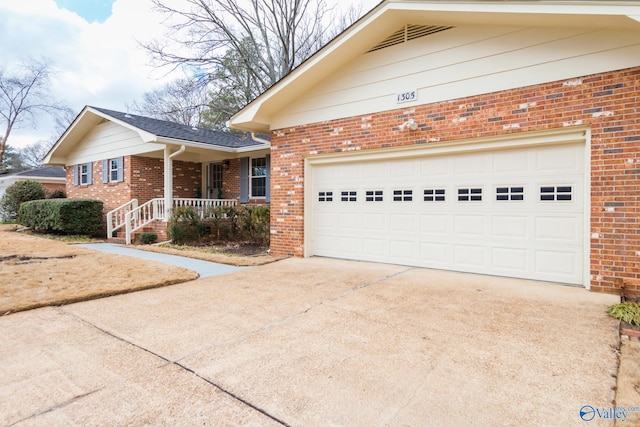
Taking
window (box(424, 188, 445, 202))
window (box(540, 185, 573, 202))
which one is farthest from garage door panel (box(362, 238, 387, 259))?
window (box(540, 185, 573, 202))

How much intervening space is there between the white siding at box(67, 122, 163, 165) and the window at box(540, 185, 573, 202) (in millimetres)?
10810

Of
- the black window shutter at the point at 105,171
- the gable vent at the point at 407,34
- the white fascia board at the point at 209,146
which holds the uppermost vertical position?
the gable vent at the point at 407,34

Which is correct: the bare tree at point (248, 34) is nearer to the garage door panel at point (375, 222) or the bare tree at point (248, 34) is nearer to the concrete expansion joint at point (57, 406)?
the garage door panel at point (375, 222)

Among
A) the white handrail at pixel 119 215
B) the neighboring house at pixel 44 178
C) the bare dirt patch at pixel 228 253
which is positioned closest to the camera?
the bare dirt patch at pixel 228 253

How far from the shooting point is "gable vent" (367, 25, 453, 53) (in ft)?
19.9

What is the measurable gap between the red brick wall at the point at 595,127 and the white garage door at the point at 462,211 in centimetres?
34

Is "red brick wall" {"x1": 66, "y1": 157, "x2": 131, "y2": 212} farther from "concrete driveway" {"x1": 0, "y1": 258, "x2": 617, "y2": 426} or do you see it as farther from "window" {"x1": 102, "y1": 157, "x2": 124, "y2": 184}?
"concrete driveway" {"x1": 0, "y1": 258, "x2": 617, "y2": 426}

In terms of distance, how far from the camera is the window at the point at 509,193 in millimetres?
5473

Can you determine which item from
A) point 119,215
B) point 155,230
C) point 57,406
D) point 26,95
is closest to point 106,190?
point 119,215

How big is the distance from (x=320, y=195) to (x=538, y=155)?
421 cm

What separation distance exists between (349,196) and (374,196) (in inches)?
23.6

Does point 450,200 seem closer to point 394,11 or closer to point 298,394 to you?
point 394,11

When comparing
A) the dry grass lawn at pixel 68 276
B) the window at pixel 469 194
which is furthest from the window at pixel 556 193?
the dry grass lawn at pixel 68 276

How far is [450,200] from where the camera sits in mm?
6145
